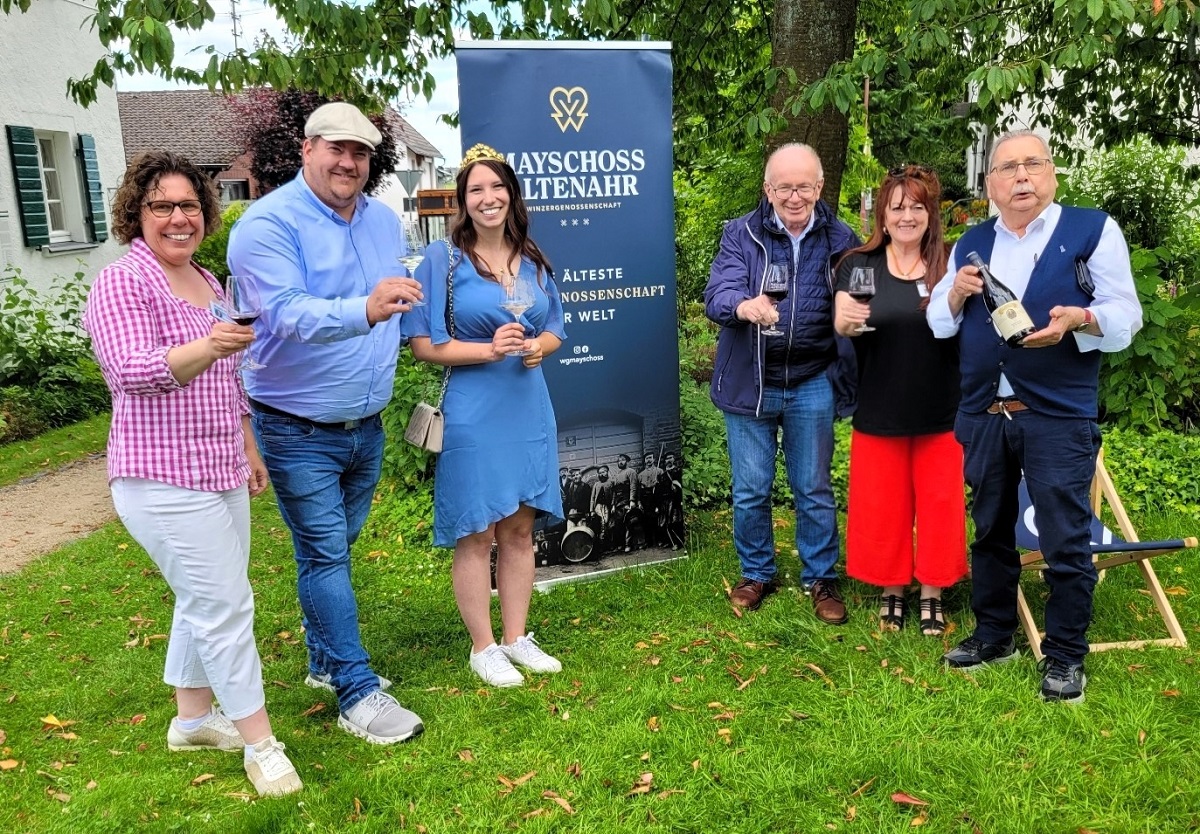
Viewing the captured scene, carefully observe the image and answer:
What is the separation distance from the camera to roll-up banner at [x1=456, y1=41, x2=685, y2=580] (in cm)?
437

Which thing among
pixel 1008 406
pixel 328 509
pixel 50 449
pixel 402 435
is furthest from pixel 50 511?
pixel 1008 406

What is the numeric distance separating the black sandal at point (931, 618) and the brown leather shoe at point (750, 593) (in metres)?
0.73

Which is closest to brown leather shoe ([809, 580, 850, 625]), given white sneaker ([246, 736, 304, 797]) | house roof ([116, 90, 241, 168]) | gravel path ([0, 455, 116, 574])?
white sneaker ([246, 736, 304, 797])

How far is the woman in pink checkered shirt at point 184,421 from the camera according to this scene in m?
2.65

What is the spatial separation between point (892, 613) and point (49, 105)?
11.5 metres

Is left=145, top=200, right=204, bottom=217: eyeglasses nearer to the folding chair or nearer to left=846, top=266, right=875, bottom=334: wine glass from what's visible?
left=846, top=266, right=875, bottom=334: wine glass

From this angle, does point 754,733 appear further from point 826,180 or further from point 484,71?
point 826,180

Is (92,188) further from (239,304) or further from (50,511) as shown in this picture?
(239,304)

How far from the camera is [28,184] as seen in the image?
34.3 feet

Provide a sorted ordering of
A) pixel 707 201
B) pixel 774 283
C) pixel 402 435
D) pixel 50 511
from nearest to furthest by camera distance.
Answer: pixel 774 283, pixel 402 435, pixel 50 511, pixel 707 201

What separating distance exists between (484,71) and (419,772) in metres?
2.97

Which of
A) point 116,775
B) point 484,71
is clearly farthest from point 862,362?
point 116,775

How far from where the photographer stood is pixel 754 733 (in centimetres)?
332

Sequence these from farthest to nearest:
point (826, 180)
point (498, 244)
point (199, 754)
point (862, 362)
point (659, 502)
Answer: point (826, 180), point (659, 502), point (862, 362), point (498, 244), point (199, 754)
